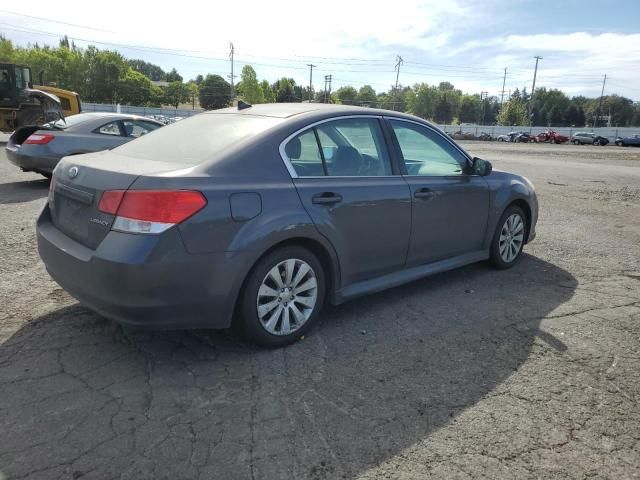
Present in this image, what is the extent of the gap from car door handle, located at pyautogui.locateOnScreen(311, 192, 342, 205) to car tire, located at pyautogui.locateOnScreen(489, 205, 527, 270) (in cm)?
230

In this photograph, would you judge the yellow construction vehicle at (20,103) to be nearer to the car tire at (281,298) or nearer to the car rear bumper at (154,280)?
the car rear bumper at (154,280)

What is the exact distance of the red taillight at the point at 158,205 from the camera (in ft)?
9.43

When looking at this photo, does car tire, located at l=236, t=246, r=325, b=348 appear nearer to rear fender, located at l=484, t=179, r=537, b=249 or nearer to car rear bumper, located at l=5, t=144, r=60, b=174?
rear fender, located at l=484, t=179, r=537, b=249

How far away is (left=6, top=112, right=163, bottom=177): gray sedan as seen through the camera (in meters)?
8.92

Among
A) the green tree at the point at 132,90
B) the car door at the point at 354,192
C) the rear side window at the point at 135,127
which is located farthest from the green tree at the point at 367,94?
the car door at the point at 354,192

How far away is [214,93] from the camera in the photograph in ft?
409

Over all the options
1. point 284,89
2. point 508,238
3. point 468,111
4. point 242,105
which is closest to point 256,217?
point 242,105

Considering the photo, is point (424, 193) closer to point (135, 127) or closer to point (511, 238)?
point (511, 238)

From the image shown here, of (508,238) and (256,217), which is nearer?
(256,217)

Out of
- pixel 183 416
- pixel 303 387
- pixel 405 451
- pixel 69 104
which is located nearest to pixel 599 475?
pixel 405 451

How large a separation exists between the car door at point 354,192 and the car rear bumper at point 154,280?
0.80 metres

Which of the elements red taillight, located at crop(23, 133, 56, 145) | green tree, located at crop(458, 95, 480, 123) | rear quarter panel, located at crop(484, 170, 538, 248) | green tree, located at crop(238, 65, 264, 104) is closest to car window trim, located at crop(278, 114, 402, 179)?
rear quarter panel, located at crop(484, 170, 538, 248)

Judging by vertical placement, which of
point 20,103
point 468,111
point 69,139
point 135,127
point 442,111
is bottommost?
point 69,139

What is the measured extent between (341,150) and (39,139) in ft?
23.8
